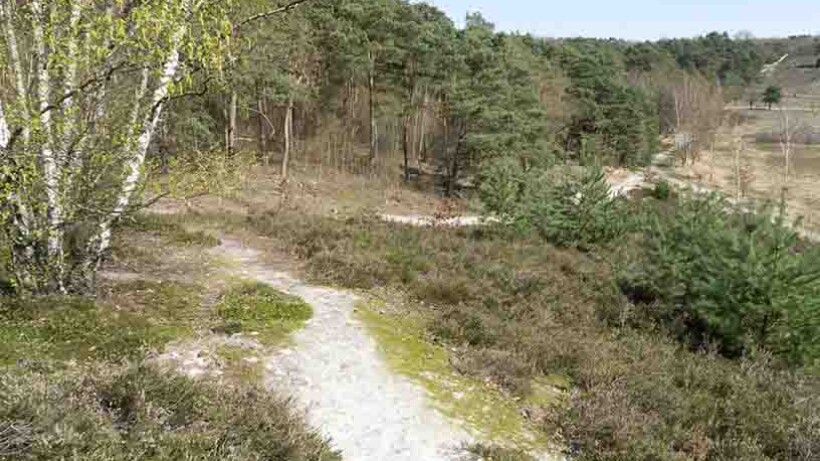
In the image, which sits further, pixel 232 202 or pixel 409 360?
pixel 232 202

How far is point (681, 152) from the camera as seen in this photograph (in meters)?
62.0

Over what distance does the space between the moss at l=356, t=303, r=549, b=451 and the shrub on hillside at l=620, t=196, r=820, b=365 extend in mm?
4091

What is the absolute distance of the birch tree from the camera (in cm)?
520

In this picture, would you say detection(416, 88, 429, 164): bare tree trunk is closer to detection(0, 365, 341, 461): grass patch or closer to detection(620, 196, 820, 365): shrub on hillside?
detection(620, 196, 820, 365): shrub on hillside

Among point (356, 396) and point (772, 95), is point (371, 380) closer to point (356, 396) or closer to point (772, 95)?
point (356, 396)

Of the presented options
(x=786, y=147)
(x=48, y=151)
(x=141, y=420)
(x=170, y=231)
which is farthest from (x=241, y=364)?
(x=786, y=147)

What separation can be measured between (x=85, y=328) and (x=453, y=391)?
407 centimetres

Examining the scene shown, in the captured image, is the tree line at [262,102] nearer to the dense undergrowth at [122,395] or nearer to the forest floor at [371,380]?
the dense undergrowth at [122,395]

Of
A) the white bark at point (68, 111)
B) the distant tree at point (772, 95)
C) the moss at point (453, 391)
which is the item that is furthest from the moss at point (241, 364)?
the distant tree at point (772, 95)

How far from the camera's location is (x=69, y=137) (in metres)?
6.14

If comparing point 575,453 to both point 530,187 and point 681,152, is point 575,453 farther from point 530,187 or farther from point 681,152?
point 681,152

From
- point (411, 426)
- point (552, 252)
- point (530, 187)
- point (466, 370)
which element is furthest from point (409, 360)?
point (530, 187)

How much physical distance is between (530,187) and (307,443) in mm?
13263

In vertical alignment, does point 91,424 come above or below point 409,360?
above
